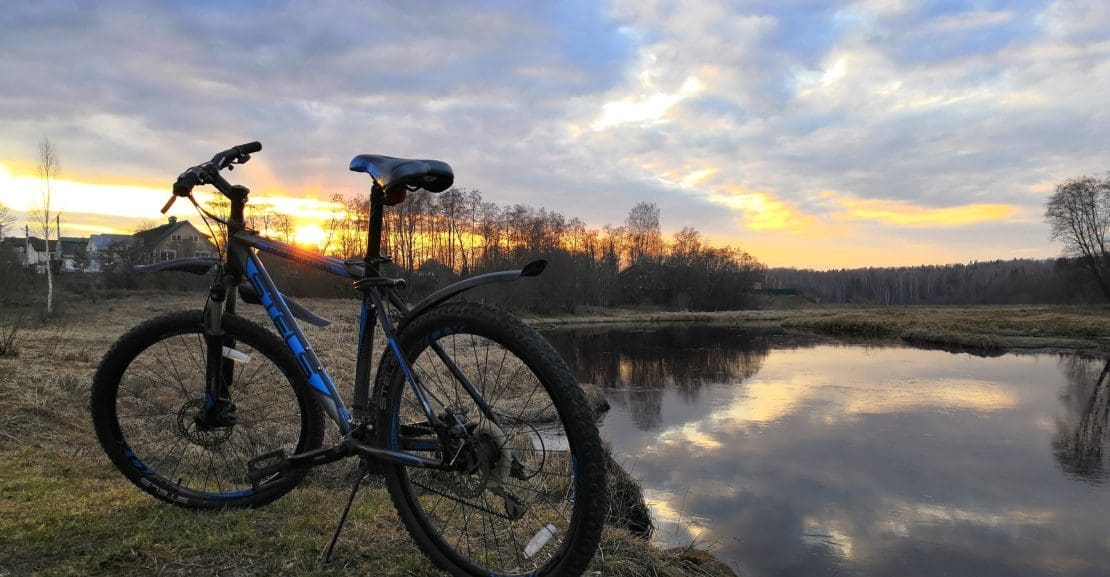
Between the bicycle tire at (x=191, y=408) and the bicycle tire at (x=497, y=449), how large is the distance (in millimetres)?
794

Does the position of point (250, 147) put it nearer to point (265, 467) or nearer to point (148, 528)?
point (265, 467)

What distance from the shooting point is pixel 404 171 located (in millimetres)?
2174

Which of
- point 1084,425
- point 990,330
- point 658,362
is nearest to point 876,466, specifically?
point 1084,425

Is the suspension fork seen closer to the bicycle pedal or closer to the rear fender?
the rear fender

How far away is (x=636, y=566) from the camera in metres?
3.05

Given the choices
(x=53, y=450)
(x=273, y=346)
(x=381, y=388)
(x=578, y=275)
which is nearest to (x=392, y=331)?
(x=381, y=388)

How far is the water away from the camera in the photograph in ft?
20.8

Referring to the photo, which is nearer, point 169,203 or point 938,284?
point 169,203

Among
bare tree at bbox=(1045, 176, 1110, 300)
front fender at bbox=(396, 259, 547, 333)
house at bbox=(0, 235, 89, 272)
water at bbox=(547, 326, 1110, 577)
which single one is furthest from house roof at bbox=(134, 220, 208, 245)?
bare tree at bbox=(1045, 176, 1110, 300)

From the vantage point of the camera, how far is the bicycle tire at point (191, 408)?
9.30 ft

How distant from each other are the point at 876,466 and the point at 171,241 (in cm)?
5097

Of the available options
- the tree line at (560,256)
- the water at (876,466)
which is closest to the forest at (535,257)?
the tree line at (560,256)

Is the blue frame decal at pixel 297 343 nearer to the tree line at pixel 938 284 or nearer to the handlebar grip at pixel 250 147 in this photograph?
the handlebar grip at pixel 250 147

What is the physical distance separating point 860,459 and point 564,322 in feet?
129
